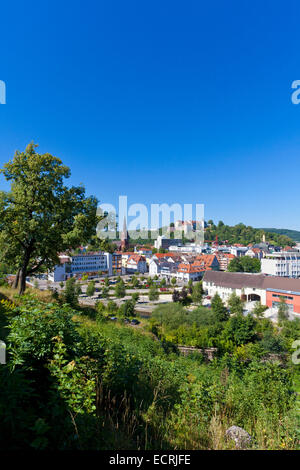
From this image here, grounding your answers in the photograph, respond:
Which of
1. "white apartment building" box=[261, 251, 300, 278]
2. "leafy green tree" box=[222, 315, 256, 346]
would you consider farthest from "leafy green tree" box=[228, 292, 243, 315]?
"white apartment building" box=[261, 251, 300, 278]

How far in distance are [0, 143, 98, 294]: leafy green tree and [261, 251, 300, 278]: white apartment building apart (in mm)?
59333

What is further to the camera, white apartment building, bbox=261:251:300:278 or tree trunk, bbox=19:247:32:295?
white apartment building, bbox=261:251:300:278

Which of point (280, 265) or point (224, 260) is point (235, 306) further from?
point (224, 260)

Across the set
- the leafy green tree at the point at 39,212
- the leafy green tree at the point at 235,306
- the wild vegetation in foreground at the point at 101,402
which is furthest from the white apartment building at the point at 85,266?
the wild vegetation in foreground at the point at 101,402

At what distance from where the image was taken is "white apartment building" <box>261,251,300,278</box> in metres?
58.5

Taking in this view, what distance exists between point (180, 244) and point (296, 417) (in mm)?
112607

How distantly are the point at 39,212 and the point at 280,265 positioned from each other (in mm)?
62503

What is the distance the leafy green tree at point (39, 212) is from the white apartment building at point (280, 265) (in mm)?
59333

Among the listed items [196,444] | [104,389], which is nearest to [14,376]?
[104,389]

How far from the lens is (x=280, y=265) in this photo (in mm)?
58906

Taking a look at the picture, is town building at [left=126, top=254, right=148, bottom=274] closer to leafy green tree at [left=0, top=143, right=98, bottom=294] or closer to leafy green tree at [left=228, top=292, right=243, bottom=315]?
leafy green tree at [left=228, top=292, right=243, bottom=315]

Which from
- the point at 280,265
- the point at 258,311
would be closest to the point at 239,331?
the point at 258,311
